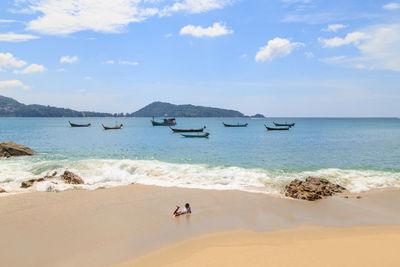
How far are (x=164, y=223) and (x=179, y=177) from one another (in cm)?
730

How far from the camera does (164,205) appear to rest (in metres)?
11.5

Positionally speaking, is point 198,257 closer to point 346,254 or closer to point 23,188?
point 346,254

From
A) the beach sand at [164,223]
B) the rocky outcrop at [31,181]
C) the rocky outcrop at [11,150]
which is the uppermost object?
the rocky outcrop at [11,150]

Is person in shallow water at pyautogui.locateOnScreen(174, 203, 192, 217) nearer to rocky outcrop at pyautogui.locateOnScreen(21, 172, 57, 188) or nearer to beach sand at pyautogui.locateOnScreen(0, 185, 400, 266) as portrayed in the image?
beach sand at pyautogui.locateOnScreen(0, 185, 400, 266)

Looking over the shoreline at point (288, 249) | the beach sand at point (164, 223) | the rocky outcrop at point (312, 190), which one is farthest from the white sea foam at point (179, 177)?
the shoreline at point (288, 249)

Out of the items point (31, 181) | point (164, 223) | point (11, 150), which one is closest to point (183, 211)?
point (164, 223)

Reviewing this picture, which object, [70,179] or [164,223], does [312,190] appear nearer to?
[164,223]

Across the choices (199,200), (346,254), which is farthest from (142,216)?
(346,254)

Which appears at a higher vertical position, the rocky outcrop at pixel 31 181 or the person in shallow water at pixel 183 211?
the rocky outcrop at pixel 31 181

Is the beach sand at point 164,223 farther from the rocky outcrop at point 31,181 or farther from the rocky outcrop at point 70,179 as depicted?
the rocky outcrop at point 70,179

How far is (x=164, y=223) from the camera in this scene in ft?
31.8

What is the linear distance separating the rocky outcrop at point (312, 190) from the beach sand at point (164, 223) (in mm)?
516

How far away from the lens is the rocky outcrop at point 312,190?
12.5 meters

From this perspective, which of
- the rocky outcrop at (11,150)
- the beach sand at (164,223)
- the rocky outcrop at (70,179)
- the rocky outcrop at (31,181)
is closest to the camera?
the beach sand at (164,223)
